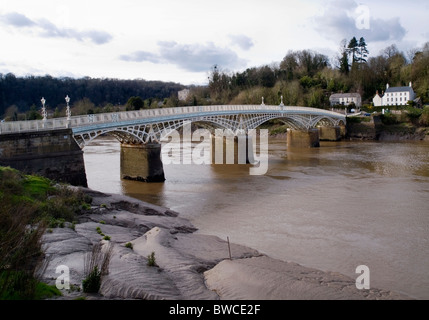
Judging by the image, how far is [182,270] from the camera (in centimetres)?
991

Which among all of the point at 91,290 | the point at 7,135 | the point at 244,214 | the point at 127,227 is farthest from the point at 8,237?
the point at 7,135

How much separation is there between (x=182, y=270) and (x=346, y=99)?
7746 centimetres

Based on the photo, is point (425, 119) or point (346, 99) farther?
point (346, 99)

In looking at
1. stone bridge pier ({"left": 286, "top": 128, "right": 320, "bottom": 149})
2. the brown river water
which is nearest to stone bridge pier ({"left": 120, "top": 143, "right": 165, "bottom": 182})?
the brown river water

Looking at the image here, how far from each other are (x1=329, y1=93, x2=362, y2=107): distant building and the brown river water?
148 feet

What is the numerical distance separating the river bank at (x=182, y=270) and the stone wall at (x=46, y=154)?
8.02 m

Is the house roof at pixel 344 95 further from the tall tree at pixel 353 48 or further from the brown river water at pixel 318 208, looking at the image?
the brown river water at pixel 318 208

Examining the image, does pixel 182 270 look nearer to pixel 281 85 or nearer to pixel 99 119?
pixel 99 119

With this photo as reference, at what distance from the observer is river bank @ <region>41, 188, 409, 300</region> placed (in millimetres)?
8359

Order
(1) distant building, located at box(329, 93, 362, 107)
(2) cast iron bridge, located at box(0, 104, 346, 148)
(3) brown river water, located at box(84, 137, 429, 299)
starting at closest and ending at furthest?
(3) brown river water, located at box(84, 137, 429, 299), (2) cast iron bridge, located at box(0, 104, 346, 148), (1) distant building, located at box(329, 93, 362, 107)

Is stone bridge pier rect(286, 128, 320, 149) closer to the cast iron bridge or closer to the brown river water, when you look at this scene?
the cast iron bridge

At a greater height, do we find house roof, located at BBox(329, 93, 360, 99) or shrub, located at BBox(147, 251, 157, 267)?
house roof, located at BBox(329, 93, 360, 99)

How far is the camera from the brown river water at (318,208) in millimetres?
12570

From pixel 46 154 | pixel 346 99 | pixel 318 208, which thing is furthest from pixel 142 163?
pixel 346 99
